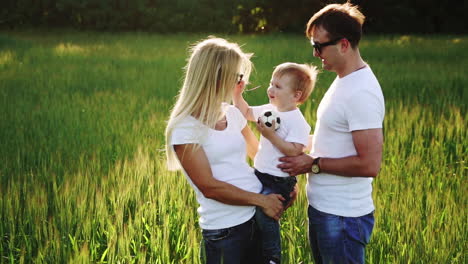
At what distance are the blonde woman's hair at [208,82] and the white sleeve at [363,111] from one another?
52 cm

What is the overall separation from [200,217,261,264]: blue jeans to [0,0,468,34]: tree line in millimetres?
24391

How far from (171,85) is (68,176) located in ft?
17.1

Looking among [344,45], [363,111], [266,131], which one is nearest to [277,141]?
[266,131]

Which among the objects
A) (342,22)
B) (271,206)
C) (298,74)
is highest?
(342,22)

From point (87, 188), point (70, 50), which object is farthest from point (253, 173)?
point (70, 50)

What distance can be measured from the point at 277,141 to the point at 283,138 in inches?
3.9

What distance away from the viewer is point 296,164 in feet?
7.45

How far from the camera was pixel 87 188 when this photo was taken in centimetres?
373

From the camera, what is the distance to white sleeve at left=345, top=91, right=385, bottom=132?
2074mm

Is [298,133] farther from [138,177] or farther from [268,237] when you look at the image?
[138,177]

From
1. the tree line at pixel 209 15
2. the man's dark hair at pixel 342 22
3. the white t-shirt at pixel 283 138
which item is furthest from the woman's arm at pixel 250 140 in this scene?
the tree line at pixel 209 15

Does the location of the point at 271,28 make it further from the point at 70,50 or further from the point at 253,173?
the point at 253,173

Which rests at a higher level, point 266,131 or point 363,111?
point 363,111

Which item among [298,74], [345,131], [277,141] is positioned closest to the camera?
[345,131]
